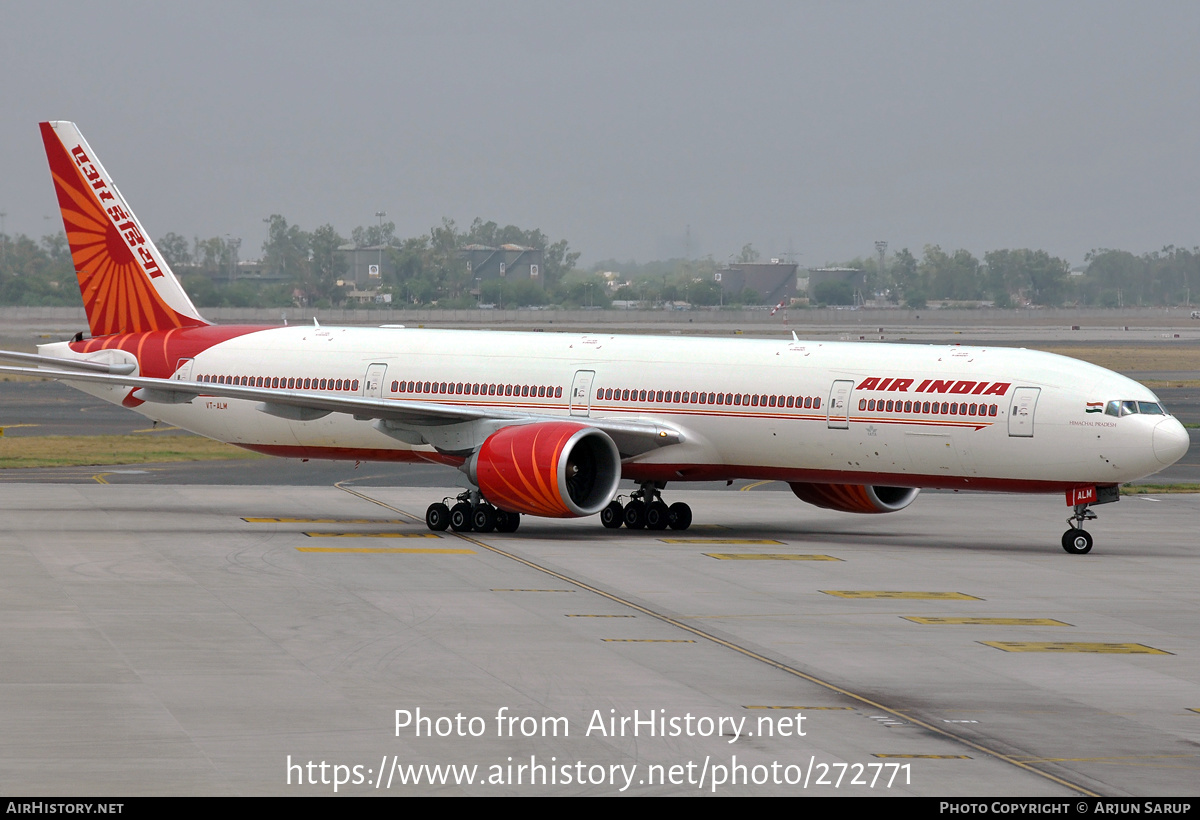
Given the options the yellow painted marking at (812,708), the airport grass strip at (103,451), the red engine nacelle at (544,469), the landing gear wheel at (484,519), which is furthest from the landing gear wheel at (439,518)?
the yellow painted marking at (812,708)

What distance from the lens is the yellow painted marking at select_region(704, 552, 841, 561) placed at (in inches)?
1244

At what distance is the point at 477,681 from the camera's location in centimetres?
1948

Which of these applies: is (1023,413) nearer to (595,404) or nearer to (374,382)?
(595,404)

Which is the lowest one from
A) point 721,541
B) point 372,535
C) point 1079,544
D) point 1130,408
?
point 372,535

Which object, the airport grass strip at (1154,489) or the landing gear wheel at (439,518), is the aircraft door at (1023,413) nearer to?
the landing gear wheel at (439,518)

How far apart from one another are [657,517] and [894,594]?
10.0 m

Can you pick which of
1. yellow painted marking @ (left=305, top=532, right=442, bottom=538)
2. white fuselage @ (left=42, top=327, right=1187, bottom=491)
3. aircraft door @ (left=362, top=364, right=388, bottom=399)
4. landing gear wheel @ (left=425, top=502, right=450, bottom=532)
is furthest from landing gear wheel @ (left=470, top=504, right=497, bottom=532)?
aircraft door @ (left=362, top=364, right=388, bottom=399)

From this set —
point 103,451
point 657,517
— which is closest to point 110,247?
point 103,451

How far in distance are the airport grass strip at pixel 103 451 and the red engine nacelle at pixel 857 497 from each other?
20.5 meters

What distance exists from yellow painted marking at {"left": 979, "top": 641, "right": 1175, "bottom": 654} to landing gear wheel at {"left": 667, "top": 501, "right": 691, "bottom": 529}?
1422 cm

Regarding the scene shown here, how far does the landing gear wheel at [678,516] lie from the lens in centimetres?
3656

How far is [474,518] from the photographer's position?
116 feet

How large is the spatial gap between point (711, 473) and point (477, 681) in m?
16.5

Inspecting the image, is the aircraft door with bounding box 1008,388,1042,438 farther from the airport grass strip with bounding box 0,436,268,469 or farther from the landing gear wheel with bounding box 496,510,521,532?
the airport grass strip with bounding box 0,436,268,469
